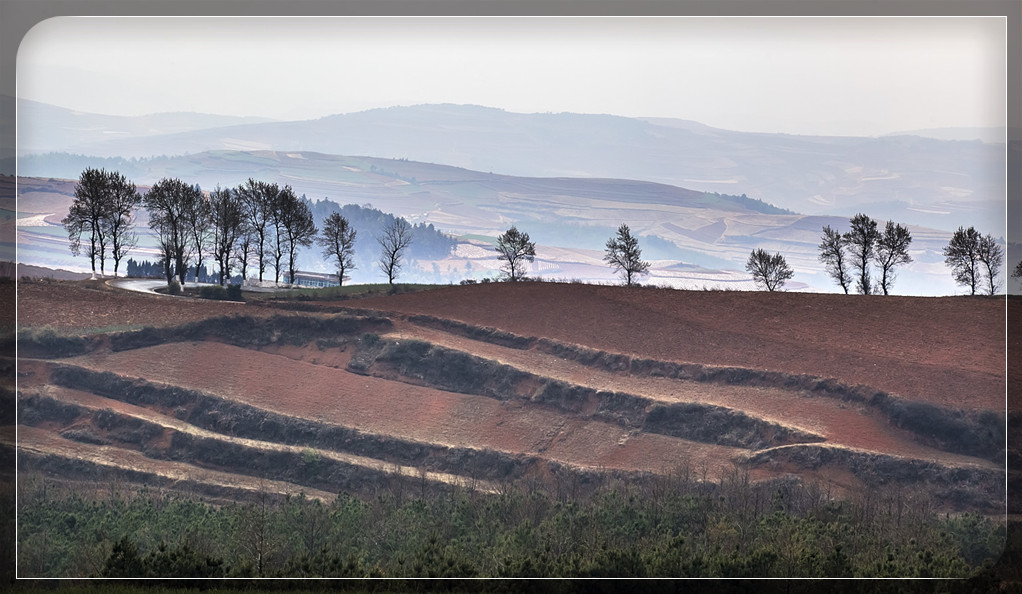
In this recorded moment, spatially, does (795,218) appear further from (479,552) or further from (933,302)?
(479,552)

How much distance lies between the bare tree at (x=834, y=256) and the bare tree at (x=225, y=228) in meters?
8.68

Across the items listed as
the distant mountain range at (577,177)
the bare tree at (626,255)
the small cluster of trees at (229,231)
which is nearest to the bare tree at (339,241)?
the small cluster of trees at (229,231)

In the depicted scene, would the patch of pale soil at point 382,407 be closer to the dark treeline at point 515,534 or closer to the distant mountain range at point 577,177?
the dark treeline at point 515,534

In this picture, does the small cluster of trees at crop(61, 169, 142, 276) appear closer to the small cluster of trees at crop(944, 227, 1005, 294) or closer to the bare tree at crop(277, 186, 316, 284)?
the bare tree at crop(277, 186, 316, 284)

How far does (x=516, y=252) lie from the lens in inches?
685

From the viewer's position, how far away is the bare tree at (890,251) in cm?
1673

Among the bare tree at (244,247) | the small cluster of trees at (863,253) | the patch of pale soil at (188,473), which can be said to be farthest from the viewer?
the bare tree at (244,247)

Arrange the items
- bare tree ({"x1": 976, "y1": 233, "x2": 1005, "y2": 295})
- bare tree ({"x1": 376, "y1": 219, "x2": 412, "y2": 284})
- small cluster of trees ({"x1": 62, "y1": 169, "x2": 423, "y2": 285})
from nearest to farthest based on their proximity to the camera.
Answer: bare tree ({"x1": 976, "y1": 233, "x2": 1005, "y2": 295})
small cluster of trees ({"x1": 62, "y1": 169, "x2": 423, "y2": 285})
bare tree ({"x1": 376, "y1": 219, "x2": 412, "y2": 284})

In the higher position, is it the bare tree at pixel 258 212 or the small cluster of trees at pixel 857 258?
the bare tree at pixel 258 212

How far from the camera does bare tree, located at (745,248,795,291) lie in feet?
56.6

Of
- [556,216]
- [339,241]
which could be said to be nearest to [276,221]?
[339,241]

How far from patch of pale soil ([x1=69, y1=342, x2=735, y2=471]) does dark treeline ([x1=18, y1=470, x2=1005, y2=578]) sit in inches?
24.9

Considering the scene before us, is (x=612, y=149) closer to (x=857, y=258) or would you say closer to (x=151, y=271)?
(x=857, y=258)

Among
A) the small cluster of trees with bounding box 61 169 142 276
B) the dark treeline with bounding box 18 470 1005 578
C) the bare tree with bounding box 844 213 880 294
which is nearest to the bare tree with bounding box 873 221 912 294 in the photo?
the bare tree with bounding box 844 213 880 294
